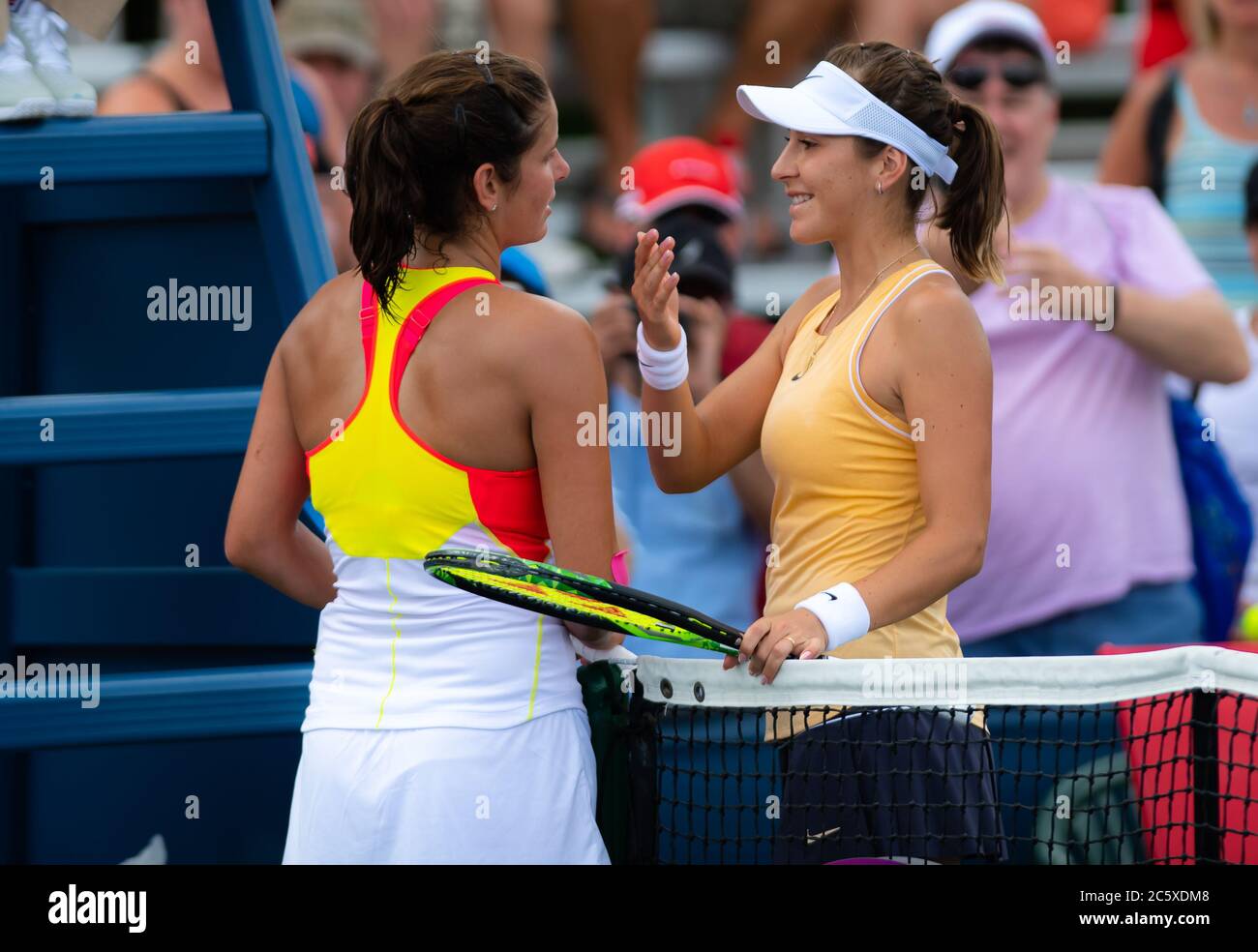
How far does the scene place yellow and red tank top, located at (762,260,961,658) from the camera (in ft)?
8.00

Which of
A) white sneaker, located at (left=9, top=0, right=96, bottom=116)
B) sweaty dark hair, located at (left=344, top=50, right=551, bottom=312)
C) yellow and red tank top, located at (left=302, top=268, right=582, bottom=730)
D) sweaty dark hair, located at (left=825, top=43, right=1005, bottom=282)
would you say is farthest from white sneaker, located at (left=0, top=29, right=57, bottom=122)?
sweaty dark hair, located at (left=825, top=43, right=1005, bottom=282)

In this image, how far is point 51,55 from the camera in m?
2.89

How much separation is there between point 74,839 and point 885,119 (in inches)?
75.7

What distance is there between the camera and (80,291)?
3027 millimetres

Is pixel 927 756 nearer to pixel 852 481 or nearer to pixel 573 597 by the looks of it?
pixel 852 481

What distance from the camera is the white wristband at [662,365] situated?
2654 mm

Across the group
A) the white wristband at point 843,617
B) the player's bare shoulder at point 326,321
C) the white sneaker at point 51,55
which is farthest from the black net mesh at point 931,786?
the white sneaker at point 51,55

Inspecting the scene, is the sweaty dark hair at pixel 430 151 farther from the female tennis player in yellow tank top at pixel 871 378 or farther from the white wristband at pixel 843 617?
the white wristband at pixel 843 617

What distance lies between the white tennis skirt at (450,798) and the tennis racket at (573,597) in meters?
0.19

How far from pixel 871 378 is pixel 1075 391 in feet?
5.39

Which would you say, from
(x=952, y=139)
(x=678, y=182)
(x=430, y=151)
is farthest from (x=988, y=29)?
(x=430, y=151)

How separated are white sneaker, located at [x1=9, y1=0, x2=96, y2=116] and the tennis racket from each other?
1.12 m

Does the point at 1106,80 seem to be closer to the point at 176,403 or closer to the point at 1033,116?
the point at 1033,116
